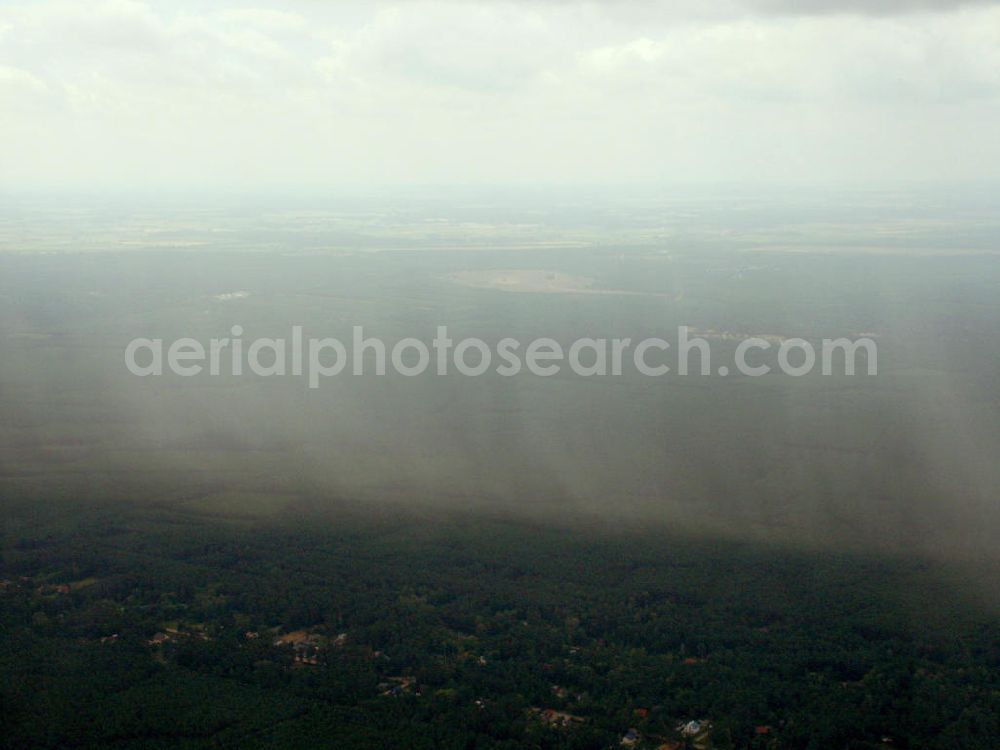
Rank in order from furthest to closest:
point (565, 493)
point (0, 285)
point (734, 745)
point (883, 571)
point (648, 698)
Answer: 1. point (0, 285)
2. point (565, 493)
3. point (883, 571)
4. point (648, 698)
5. point (734, 745)

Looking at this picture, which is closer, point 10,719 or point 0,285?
point 10,719

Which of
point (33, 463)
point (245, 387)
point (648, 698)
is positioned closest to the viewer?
point (648, 698)

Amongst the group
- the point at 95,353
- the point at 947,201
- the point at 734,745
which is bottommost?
the point at 734,745

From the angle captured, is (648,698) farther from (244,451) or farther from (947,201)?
(947,201)

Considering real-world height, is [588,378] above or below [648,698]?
above

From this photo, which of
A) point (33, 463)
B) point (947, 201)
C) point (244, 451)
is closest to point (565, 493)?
point (244, 451)

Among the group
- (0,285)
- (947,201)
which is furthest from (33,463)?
(947,201)
